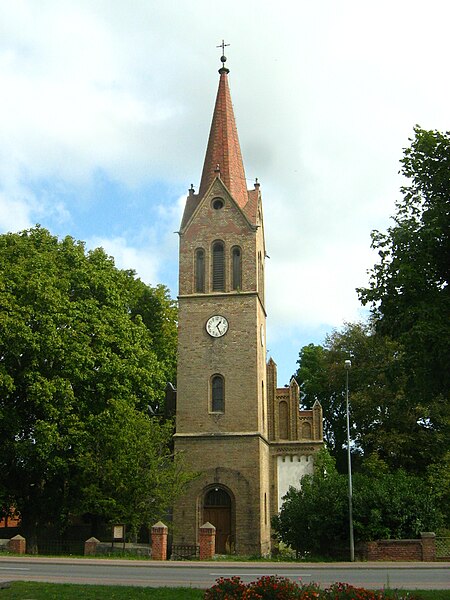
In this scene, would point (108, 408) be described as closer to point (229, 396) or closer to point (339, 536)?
point (229, 396)

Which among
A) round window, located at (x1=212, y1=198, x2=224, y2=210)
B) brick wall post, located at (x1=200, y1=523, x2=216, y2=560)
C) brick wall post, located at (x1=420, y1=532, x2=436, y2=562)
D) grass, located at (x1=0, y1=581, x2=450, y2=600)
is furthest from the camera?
round window, located at (x1=212, y1=198, x2=224, y2=210)

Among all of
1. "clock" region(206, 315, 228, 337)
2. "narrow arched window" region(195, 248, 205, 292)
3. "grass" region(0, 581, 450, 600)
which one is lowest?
"grass" region(0, 581, 450, 600)

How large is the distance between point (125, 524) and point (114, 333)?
8.71 meters

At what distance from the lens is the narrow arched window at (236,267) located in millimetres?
35344

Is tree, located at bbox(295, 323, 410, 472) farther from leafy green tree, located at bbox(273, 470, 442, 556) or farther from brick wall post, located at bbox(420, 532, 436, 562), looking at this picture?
brick wall post, located at bbox(420, 532, 436, 562)

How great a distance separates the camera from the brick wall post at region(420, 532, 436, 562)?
25.3 meters

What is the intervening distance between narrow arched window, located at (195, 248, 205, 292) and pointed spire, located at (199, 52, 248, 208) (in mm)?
3233

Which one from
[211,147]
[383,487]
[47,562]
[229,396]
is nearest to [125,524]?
[47,562]

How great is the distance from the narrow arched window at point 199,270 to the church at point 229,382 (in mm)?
50

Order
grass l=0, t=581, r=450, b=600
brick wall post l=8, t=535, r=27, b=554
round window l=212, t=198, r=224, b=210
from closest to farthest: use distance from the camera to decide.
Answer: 1. grass l=0, t=581, r=450, b=600
2. brick wall post l=8, t=535, r=27, b=554
3. round window l=212, t=198, r=224, b=210

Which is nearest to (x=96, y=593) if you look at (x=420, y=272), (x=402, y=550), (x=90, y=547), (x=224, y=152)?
(x=420, y=272)

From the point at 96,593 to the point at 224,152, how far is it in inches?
1088

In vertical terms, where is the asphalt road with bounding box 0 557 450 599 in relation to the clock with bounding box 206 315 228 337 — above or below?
below

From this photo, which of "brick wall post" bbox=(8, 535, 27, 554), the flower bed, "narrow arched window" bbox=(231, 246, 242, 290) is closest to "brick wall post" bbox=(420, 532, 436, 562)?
the flower bed
